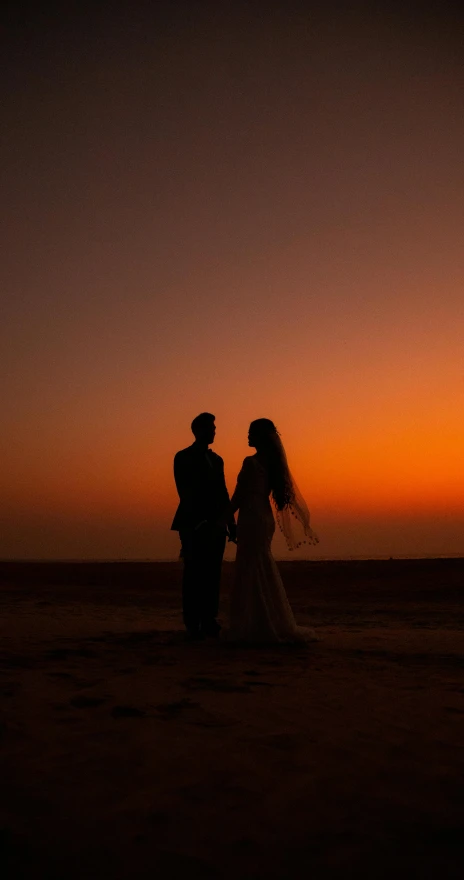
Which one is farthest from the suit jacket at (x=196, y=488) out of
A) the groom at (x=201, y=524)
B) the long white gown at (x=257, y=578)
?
the long white gown at (x=257, y=578)

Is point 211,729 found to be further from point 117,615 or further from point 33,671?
point 117,615

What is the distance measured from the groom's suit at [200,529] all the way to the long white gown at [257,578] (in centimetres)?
31

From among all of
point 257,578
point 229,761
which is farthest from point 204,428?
point 229,761

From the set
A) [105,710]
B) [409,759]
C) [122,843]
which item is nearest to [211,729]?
[105,710]

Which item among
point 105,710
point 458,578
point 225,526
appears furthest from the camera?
point 458,578

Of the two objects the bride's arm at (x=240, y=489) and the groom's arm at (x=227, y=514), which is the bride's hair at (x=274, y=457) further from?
the groom's arm at (x=227, y=514)

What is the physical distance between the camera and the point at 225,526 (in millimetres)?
7473

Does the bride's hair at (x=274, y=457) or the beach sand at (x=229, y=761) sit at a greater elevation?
the bride's hair at (x=274, y=457)

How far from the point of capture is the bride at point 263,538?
6836mm

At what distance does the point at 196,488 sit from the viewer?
24.6 ft

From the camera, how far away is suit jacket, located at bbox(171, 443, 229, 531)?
294 inches

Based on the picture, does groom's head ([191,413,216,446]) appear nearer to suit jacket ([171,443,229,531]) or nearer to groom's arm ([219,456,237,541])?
suit jacket ([171,443,229,531])

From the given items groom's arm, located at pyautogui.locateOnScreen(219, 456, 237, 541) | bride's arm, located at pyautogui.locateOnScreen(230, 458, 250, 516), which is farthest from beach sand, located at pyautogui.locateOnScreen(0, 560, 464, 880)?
bride's arm, located at pyautogui.locateOnScreen(230, 458, 250, 516)

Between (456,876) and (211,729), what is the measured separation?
1.67 metres
